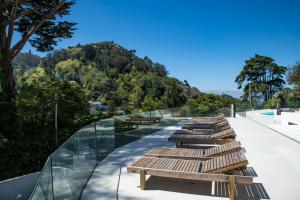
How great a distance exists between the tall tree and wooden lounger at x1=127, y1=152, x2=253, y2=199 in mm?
43747

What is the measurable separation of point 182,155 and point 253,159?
2.37 metres

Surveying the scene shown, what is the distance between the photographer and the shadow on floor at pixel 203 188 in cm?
458

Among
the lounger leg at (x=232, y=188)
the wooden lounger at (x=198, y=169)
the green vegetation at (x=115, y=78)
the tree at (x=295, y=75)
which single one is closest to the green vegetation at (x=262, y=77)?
the green vegetation at (x=115, y=78)

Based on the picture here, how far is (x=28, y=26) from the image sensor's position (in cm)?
1229

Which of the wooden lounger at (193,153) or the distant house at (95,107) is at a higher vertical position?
the distant house at (95,107)

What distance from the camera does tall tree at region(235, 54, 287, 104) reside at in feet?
151

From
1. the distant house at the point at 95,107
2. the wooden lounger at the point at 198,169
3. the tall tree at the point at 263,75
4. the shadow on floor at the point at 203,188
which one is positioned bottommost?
the shadow on floor at the point at 203,188

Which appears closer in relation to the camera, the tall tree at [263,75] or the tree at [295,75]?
the tree at [295,75]

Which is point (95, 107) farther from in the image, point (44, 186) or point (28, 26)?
point (44, 186)

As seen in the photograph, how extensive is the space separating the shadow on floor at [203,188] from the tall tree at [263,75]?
43779 mm

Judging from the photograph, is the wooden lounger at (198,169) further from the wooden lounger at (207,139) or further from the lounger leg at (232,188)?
the wooden lounger at (207,139)

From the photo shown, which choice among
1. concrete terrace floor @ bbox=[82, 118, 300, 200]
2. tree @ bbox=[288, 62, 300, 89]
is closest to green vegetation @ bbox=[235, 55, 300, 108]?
tree @ bbox=[288, 62, 300, 89]

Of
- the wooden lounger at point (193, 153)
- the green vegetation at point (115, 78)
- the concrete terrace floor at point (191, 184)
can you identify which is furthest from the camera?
the green vegetation at point (115, 78)

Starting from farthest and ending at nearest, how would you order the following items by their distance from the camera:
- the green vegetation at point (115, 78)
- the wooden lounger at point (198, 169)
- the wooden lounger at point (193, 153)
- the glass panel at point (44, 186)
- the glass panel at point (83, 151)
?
1. the green vegetation at point (115, 78)
2. the wooden lounger at point (193, 153)
3. the wooden lounger at point (198, 169)
4. the glass panel at point (83, 151)
5. the glass panel at point (44, 186)
